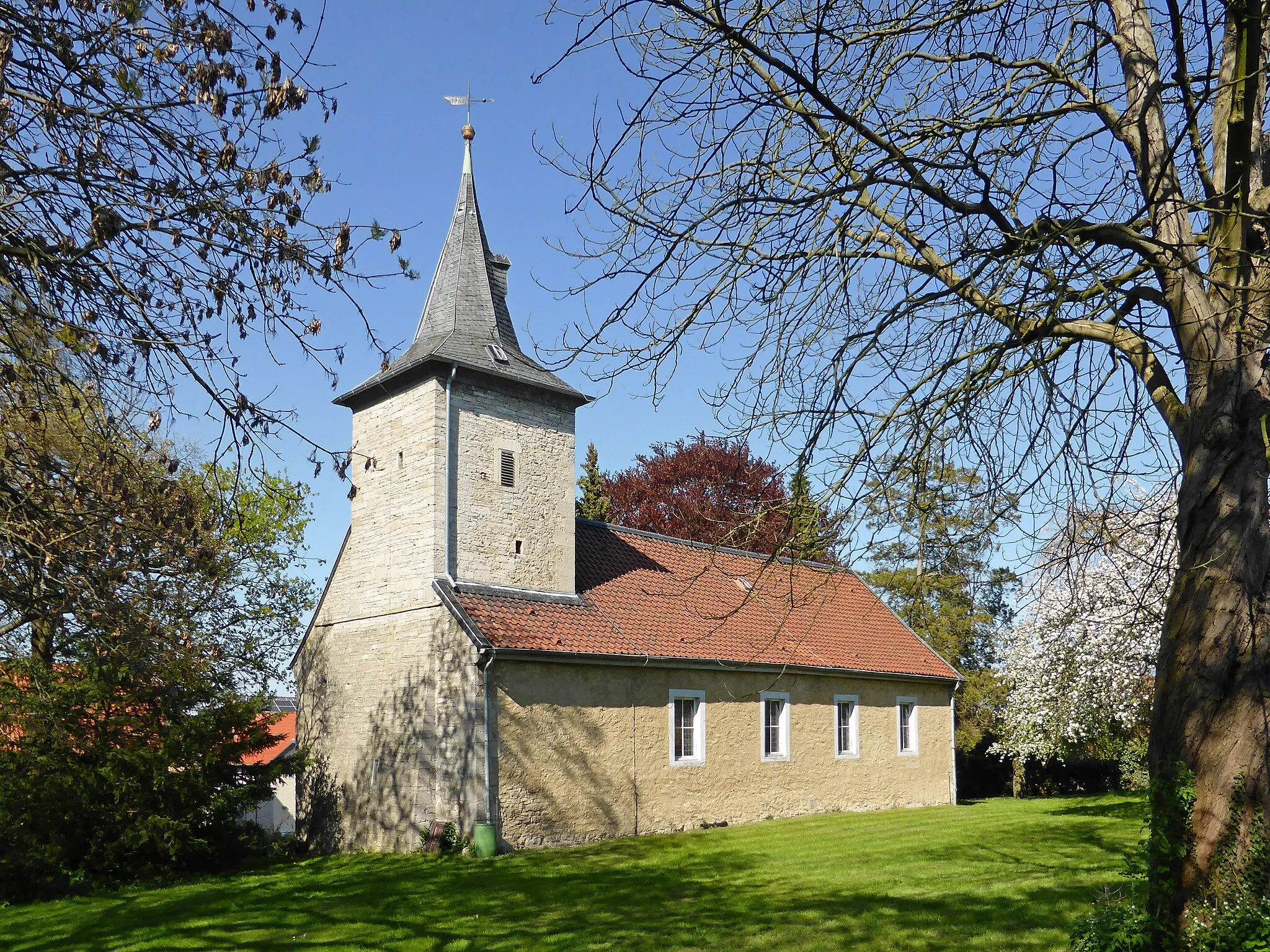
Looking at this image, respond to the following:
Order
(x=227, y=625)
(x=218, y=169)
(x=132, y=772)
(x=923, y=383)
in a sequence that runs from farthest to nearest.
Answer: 1. (x=227, y=625)
2. (x=132, y=772)
3. (x=923, y=383)
4. (x=218, y=169)

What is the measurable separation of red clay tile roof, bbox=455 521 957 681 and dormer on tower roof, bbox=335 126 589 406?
13.1 feet

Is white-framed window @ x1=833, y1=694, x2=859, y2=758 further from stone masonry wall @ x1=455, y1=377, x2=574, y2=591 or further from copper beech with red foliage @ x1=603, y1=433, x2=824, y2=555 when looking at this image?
copper beech with red foliage @ x1=603, y1=433, x2=824, y2=555

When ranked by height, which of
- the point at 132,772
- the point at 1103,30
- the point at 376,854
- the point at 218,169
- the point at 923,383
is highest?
the point at 1103,30

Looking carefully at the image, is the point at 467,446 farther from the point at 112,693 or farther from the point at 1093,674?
the point at 1093,674

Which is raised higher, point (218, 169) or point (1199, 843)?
point (218, 169)

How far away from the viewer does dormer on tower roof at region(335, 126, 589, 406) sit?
1902cm


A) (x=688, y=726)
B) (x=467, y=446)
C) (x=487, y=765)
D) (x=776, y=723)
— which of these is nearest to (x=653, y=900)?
(x=487, y=765)

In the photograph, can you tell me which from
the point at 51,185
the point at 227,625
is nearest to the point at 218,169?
the point at 51,185

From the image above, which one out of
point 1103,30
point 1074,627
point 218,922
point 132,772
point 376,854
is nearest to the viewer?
point 1103,30

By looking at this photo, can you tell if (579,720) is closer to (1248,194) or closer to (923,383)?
(923,383)

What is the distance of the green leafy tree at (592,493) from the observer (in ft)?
112

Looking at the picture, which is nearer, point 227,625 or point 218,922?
point 218,922

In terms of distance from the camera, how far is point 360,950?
973cm

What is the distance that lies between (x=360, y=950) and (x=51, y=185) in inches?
291
